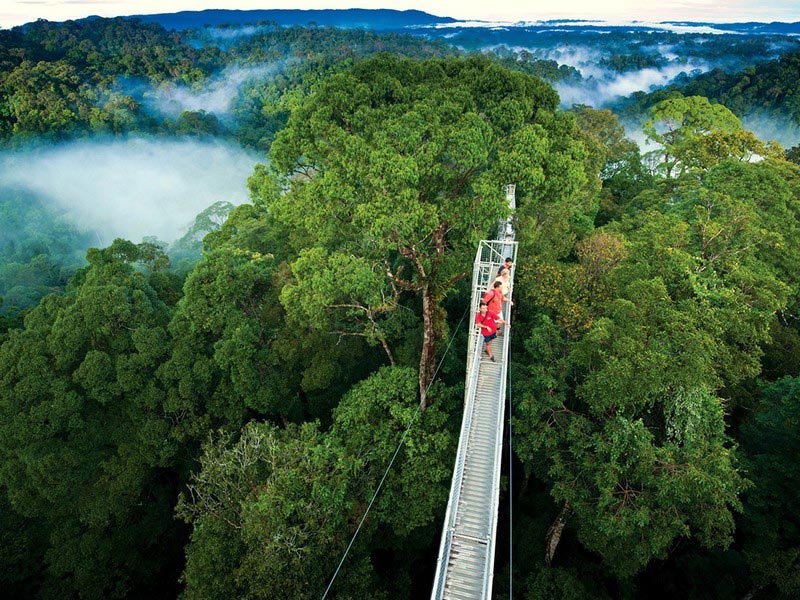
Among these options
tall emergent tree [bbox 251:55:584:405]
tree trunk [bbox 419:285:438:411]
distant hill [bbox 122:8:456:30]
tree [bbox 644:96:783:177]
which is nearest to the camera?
tall emergent tree [bbox 251:55:584:405]

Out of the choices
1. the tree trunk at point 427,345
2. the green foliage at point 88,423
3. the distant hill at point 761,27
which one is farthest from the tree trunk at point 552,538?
the distant hill at point 761,27

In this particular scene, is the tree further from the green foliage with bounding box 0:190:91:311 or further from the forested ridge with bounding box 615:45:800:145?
the green foliage with bounding box 0:190:91:311

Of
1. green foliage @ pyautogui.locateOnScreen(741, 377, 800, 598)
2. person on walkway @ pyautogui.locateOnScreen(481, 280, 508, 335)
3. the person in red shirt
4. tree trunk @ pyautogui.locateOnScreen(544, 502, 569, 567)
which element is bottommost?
tree trunk @ pyautogui.locateOnScreen(544, 502, 569, 567)

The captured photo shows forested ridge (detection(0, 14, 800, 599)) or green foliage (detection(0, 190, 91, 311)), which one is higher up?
forested ridge (detection(0, 14, 800, 599))

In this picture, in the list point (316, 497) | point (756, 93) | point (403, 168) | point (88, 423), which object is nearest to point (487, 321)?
point (403, 168)

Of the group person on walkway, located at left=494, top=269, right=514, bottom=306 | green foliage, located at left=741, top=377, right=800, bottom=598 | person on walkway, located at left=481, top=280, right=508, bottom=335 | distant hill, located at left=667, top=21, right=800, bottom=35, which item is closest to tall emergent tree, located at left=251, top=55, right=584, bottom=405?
person on walkway, located at left=494, top=269, right=514, bottom=306

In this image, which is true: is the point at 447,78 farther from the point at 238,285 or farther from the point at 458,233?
the point at 238,285
